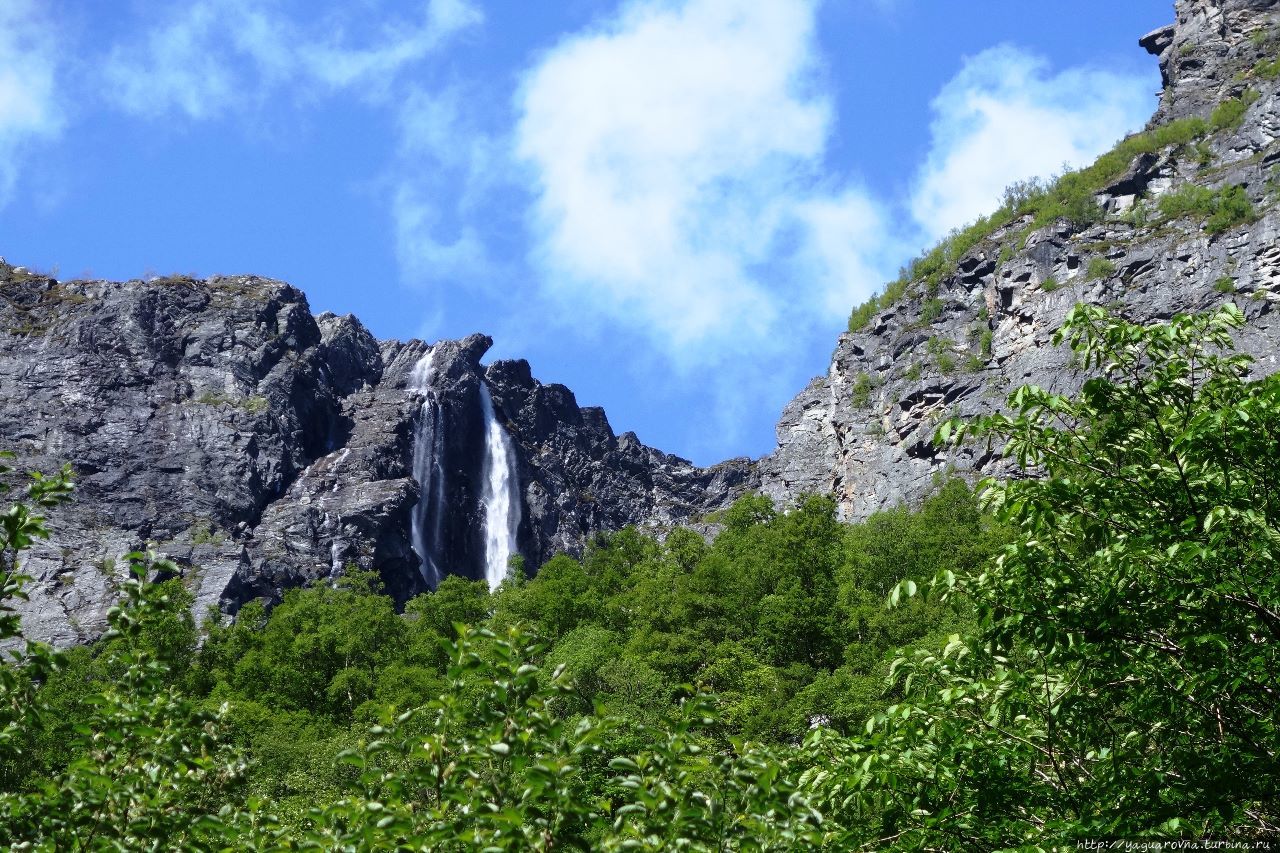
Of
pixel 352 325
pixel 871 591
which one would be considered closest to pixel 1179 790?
pixel 871 591

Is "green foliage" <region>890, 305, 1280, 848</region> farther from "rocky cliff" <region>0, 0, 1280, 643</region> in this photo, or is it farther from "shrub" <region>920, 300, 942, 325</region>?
"shrub" <region>920, 300, 942, 325</region>

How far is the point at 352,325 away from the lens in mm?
141625

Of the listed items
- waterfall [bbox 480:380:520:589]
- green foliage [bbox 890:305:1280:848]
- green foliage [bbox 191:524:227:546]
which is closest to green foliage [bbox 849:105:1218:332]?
waterfall [bbox 480:380:520:589]

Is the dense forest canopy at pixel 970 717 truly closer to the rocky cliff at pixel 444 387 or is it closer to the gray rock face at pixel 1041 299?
the gray rock face at pixel 1041 299

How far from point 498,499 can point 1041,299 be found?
2255 inches

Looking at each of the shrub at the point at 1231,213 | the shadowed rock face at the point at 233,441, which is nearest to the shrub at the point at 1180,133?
the shrub at the point at 1231,213

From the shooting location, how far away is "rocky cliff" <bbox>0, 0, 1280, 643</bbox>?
313 feet

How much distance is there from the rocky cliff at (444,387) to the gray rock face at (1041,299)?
269 mm

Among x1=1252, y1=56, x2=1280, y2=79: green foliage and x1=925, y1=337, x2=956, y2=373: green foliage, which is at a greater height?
x1=1252, y1=56, x2=1280, y2=79: green foliage

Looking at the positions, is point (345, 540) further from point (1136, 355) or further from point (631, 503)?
point (1136, 355)

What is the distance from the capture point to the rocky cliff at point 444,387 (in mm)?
95250

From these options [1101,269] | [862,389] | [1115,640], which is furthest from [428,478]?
[1115,640]

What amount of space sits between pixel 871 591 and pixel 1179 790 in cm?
4920

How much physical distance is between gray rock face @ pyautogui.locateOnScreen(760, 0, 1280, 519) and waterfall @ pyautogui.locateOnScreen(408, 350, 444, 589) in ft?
112
